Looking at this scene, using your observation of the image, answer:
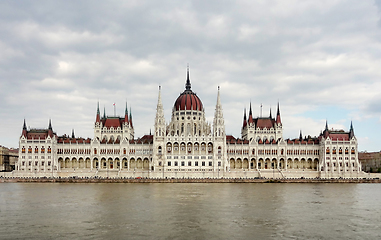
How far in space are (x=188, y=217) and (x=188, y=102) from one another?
89085 mm

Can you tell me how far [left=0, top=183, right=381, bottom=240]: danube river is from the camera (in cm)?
3731

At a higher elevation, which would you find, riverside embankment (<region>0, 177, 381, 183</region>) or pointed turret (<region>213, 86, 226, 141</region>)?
pointed turret (<region>213, 86, 226, 141</region>)

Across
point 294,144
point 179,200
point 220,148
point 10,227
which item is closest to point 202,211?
point 179,200

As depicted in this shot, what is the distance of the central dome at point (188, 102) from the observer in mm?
132125

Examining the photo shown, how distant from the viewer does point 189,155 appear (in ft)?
381

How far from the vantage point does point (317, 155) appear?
400ft

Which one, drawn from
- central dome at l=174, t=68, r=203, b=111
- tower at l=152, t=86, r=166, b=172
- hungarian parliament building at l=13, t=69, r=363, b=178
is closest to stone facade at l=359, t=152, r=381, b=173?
hungarian parliament building at l=13, t=69, r=363, b=178

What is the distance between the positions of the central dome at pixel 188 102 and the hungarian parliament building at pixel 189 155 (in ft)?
14.4

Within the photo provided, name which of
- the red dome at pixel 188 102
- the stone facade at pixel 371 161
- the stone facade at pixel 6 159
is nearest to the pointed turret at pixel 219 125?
the red dome at pixel 188 102

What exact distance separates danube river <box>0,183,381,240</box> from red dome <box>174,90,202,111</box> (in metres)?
68.0

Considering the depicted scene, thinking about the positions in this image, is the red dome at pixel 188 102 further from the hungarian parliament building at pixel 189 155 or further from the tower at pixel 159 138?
the tower at pixel 159 138

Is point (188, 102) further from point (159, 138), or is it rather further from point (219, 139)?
point (219, 139)

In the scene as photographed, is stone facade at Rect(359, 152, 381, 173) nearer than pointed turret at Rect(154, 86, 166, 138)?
No

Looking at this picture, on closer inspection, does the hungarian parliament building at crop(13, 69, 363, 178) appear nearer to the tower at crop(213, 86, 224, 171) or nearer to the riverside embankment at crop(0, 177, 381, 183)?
the tower at crop(213, 86, 224, 171)
